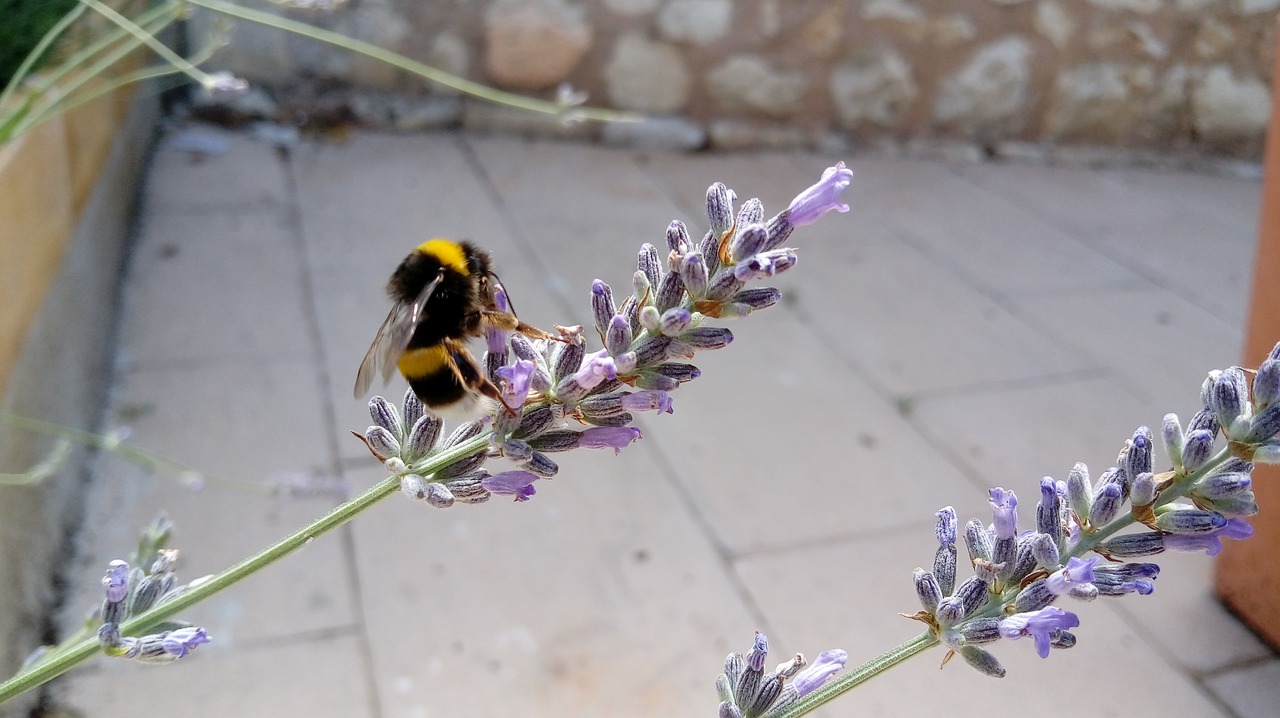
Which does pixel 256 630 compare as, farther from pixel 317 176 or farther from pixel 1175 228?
pixel 1175 228

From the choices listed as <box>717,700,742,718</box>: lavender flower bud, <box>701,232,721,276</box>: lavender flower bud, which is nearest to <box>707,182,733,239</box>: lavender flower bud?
<box>701,232,721,276</box>: lavender flower bud

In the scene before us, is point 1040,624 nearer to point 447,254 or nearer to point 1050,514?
point 1050,514

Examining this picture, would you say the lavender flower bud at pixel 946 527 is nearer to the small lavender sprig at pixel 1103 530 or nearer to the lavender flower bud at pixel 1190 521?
the small lavender sprig at pixel 1103 530

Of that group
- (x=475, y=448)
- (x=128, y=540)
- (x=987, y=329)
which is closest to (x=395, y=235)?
(x=128, y=540)

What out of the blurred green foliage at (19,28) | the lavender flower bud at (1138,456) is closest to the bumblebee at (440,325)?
the lavender flower bud at (1138,456)

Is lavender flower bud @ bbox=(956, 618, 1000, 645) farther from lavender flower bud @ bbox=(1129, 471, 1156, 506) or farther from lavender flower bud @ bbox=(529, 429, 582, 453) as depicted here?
lavender flower bud @ bbox=(529, 429, 582, 453)

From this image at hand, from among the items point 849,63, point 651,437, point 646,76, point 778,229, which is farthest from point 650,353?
point 849,63
